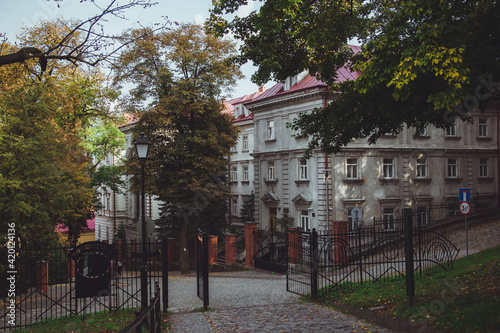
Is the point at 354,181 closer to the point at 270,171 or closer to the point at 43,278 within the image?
the point at 270,171

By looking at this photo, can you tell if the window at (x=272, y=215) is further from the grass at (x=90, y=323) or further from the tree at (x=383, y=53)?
the grass at (x=90, y=323)

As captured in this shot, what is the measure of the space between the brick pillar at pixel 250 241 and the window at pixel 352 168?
31.6 feet

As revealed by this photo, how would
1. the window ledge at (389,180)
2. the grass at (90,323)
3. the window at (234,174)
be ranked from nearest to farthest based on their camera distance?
the grass at (90,323) → the window ledge at (389,180) → the window at (234,174)

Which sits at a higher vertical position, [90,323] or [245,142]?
[245,142]

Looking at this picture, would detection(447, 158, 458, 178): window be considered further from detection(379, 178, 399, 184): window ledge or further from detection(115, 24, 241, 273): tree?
detection(115, 24, 241, 273): tree

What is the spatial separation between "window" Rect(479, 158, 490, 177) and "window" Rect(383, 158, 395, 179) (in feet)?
28.4

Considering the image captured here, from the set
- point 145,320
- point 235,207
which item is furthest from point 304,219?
point 145,320

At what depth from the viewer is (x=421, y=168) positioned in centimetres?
3647

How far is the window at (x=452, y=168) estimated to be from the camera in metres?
37.8

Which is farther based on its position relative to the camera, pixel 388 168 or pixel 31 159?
pixel 388 168

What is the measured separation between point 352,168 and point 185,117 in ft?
40.3

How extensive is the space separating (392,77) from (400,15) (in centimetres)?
155

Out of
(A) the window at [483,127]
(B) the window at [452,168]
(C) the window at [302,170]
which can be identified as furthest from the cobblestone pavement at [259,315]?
(A) the window at [483,127]

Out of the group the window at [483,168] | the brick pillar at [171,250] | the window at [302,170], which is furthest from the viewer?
the window at [483,168]
